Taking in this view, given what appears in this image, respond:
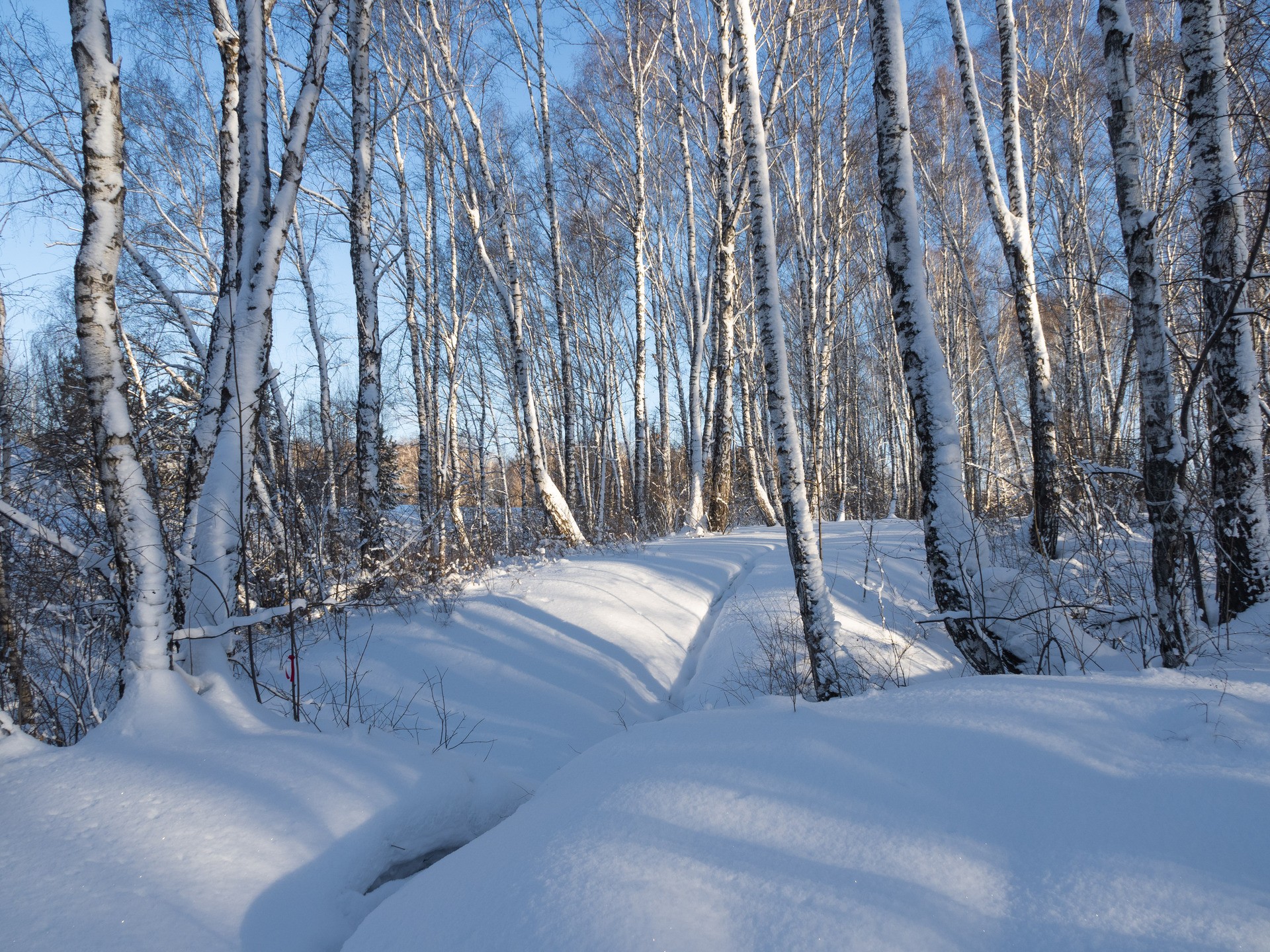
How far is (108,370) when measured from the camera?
275 cm

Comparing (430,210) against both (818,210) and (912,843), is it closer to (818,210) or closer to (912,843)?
(818,210)

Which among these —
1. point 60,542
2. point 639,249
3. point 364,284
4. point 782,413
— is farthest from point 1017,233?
point 60,542

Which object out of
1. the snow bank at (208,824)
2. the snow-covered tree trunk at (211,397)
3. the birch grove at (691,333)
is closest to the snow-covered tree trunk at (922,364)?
the birch grove at (691,333)

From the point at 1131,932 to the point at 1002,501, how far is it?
10.1 m

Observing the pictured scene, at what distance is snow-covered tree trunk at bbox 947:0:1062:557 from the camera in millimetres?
6762

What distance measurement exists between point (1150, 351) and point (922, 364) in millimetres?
1105

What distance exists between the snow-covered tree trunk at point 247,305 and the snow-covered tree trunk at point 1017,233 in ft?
22.1

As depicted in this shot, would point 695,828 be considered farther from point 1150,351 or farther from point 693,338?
point 693,338

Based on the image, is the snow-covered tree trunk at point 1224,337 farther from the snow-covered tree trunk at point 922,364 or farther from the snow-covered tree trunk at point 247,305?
the snow-covered tree trunk at point 247,305

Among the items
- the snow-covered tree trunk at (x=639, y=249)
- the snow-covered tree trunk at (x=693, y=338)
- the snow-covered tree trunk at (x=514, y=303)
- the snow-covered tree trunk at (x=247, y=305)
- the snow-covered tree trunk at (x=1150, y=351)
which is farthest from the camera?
the snow-covered tree trunk at (x=639, y=249)

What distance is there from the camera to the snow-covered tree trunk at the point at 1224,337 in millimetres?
3607

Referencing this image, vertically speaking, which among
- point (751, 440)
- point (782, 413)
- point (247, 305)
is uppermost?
point (751, 440)

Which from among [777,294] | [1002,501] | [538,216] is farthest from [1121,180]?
[538,216]

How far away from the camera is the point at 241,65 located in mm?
3793
